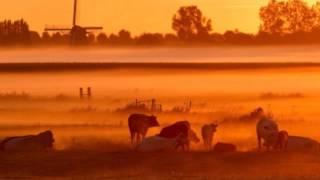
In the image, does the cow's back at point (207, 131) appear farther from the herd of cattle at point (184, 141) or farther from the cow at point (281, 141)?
the cow at point (281, 141)

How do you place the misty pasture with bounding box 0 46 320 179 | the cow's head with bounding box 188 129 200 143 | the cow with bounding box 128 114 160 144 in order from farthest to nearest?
1. the cow with bounding box 128 114 160 144
2. the cow's head with bounding box 188 129 200 143
3. the misty pasture with bounding box 0 46 320 179

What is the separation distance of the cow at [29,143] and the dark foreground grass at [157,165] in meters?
0.71

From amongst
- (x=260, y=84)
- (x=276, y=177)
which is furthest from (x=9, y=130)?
(x=260, y=84)

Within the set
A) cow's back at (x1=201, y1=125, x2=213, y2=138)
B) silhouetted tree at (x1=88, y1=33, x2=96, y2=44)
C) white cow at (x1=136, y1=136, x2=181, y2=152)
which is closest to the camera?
white cow at (x1=136, y1=136, x2=181, y2=152)

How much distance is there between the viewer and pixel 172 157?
14812 mm

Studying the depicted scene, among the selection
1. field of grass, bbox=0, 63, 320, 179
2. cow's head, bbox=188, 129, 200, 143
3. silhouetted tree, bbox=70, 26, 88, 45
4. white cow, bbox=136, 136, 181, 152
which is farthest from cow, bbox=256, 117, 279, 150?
silhouetted tree, bbox=70, 26, 88, 45

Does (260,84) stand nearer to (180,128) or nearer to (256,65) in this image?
(256,65)

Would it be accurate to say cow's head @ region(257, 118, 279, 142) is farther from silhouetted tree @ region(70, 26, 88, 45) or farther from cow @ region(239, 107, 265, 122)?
silhouetted tree @ region(70, 26, 88, 45)

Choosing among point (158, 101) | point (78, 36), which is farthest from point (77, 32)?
point (158, 101)

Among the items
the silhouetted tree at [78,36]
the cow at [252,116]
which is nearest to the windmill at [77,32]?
the silhouetted tree at [78,36]

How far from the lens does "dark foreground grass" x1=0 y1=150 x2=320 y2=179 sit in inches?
514

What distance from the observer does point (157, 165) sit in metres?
14.2

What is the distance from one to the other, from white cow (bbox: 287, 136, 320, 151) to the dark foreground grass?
0.67m

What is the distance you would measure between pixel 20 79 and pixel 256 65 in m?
7.99
